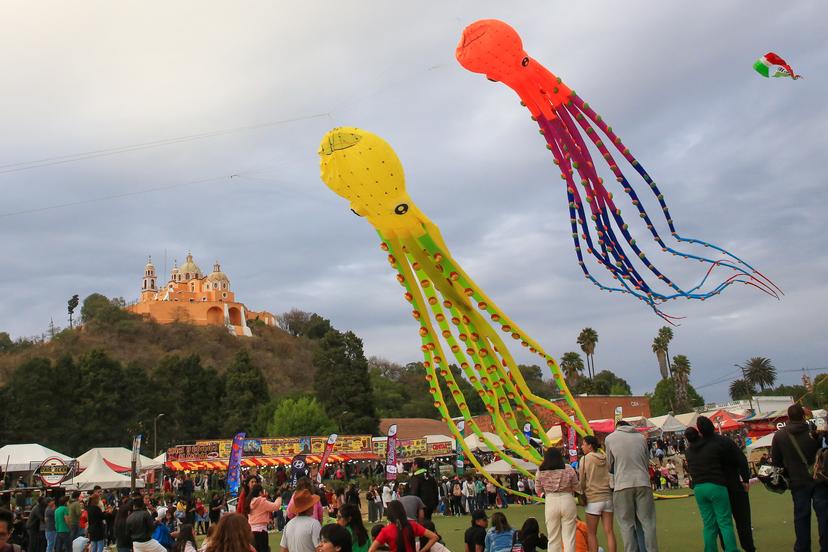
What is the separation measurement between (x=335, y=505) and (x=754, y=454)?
54.9 feet

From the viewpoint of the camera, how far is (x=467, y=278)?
10680 millimetres

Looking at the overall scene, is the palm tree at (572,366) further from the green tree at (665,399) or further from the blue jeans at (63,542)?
the blue jeans at (63,542)

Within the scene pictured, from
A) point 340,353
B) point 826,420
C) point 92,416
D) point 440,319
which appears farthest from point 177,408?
point 826,420

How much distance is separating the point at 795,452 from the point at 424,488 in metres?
4.70

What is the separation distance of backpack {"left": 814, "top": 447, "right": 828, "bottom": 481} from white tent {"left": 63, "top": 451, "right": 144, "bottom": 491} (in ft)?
79.6

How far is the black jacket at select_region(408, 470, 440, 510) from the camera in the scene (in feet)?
30.9

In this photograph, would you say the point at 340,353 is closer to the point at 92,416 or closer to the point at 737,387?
the point at 92,416

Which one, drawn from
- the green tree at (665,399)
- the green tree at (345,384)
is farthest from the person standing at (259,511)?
the green tree at (665,399)

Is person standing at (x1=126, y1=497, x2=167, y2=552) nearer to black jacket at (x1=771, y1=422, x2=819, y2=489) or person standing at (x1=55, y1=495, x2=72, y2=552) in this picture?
person standing at (x1=55, y1=495, x2=72, y2=552)

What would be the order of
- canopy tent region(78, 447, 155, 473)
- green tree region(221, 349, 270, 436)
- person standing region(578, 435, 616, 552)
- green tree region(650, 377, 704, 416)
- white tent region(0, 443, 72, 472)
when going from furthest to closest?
green tree region(650, 377, 704, 416), green tree region(221, 349, 270, 436), canopy tent region(78, 447, 155, 473), white tent region(0, 443, 72, 472), person standing region(578, 435, 616, 552)

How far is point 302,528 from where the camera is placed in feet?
18.4

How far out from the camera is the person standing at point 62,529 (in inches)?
507

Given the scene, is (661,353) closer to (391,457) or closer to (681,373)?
(681,373)

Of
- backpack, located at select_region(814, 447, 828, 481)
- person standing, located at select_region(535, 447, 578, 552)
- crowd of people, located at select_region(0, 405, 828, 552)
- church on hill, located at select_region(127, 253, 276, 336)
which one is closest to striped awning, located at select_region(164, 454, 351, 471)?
crowd of people, located at select_region(0, 405, 828, 552)
